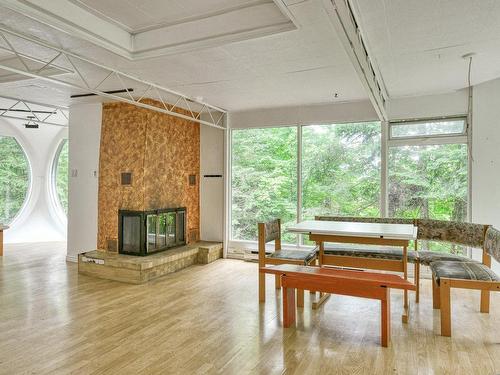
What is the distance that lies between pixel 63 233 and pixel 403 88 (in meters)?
7.81

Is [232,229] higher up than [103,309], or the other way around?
[232,229]

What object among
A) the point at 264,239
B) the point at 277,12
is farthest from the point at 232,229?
the point at 277,12

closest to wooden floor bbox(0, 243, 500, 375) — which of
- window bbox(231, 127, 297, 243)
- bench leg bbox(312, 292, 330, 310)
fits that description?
bench leg bbox(312, 292, 330, 310)

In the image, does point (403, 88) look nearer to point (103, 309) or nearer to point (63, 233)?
point (103, 309)

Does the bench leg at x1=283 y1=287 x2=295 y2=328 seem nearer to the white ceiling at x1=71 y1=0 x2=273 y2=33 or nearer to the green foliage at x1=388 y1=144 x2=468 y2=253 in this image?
the white ceiling at x1=71 y1=0 x2=273 y2=33

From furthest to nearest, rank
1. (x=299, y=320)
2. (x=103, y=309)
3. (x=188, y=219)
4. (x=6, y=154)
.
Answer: (x=6, y=154)
(x=188, y=219)
(x=103, y=309)
(x=299, y=320)

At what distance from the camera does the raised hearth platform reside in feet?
15.0

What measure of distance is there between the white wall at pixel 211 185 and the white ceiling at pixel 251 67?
0.93 metres

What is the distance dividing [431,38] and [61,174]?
8.26 meters

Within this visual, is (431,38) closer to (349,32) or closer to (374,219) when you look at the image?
(349,32)

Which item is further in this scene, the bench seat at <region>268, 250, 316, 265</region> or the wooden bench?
the bench seat at <region>268, 250, 316, 265</region>

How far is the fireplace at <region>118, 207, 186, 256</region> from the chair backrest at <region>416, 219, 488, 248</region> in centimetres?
368

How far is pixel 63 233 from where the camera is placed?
26.7ft

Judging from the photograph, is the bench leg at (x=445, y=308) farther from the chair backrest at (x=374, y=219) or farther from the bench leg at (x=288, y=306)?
the chair backrest at (x=374, y=219)
